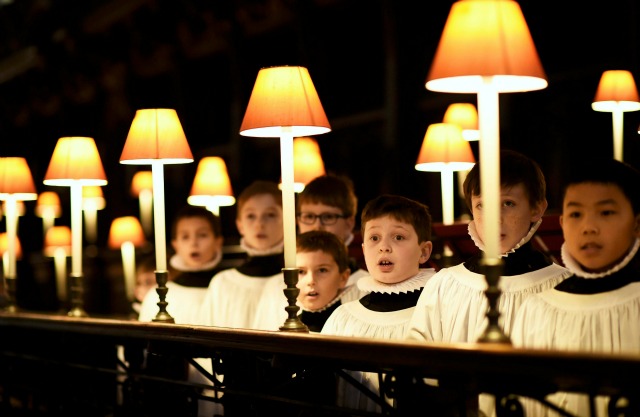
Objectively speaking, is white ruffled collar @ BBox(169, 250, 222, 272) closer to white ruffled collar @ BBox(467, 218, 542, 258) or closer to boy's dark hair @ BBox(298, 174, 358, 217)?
boy's dark hair @ BBox(298, 174, 358, 217)

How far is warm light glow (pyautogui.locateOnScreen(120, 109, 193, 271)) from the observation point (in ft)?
15.7

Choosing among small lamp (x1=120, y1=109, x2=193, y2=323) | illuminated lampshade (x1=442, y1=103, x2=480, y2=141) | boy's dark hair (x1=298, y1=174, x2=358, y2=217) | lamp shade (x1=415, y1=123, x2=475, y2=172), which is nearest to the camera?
small lamp (x1=120, y1=109, x2=193, y2=323)

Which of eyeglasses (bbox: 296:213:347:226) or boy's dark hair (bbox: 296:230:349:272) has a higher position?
eyeglasses (bbox: 296:213:347:226)

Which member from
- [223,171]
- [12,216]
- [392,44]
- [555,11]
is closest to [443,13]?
[392,44]

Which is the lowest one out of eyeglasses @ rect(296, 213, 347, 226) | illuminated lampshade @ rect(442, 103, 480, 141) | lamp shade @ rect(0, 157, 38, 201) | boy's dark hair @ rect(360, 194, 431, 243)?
eyeglasses @ rect(296, 213, 347, 226)

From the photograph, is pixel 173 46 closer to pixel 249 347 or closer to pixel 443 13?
pixel 443 13

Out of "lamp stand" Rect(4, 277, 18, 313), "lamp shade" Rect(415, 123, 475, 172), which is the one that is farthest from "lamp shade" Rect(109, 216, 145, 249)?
"lamp shade" Rect(415, 123, 475, 172)

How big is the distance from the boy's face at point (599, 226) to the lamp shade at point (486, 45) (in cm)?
43

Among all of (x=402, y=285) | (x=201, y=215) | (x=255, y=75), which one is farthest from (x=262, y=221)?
(x=255, y=75)

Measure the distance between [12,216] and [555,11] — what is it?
13.6 feet

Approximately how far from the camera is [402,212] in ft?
13.5

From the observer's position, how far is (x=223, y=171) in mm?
6664

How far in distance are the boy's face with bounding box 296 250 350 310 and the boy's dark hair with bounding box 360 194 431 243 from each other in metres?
0.51

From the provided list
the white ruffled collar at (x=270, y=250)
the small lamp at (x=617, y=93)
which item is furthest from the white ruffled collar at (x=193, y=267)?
the small lamp at (x=617, y=93)
